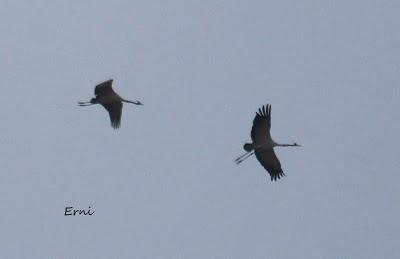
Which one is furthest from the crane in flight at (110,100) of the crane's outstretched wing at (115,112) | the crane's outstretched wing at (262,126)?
the crane's outstretched wing at (262,126)

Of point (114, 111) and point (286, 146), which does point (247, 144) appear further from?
point (114, 111)

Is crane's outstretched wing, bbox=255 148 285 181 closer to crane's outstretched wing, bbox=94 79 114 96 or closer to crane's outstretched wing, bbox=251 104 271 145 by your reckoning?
crane's outstretched wing, bbox=251 104 271 145

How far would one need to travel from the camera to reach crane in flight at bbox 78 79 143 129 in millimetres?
33594

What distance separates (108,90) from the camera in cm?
3375

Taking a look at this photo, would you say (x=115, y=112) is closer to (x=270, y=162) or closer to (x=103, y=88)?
(x=103, y=88)

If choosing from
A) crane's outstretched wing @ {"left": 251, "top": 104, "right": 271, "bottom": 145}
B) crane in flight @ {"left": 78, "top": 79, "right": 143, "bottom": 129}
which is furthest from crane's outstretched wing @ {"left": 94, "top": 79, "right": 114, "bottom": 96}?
crane's outstretched wing @ {"left": 251, "top": 104, "right": 271, "bottom": 145}

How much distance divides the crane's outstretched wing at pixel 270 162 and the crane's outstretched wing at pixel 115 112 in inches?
162

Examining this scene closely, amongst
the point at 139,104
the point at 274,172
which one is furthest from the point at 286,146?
the point at 139,104

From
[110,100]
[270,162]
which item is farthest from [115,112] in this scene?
[270,162]

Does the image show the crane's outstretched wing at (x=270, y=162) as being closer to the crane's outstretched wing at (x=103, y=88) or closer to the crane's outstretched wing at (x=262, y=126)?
the crane's outstretched wing at (x=262, y=126)

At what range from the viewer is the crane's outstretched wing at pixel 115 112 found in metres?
34.4

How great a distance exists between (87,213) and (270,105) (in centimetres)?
591

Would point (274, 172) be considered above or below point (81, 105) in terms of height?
below

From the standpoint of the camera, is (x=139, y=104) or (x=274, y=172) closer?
(x=274, y=172)
